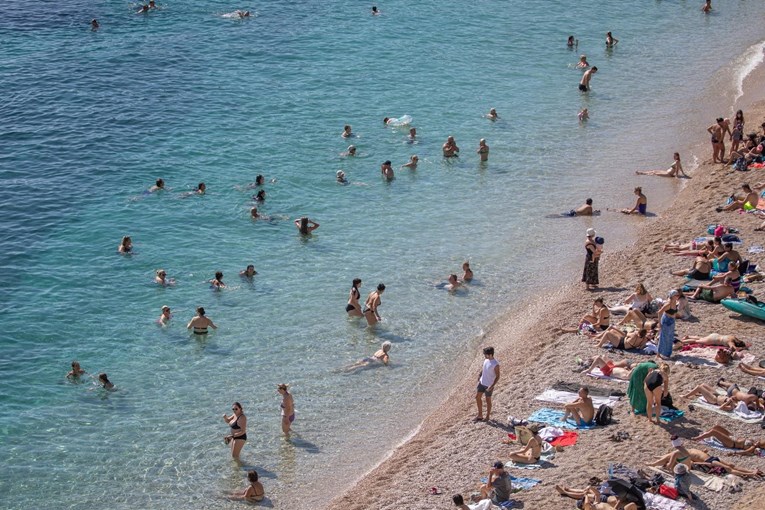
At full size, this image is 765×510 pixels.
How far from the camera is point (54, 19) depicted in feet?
155

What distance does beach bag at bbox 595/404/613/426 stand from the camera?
19078 millimetres

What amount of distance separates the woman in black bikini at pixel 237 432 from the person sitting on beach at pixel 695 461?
314 inches

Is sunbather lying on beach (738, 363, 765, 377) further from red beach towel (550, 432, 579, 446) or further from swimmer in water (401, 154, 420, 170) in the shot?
swimmer in water (401, 154, 420, 170)

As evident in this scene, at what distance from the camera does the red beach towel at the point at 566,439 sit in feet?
61.4

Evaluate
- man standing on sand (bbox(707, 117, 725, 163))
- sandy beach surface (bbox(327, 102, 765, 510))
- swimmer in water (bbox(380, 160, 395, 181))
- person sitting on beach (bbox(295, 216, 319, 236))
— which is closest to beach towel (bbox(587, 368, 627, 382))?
sandy beach surface (bbox(327, 102, 765, 510))

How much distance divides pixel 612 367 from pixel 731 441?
363cm

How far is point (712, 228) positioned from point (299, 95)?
1822cm

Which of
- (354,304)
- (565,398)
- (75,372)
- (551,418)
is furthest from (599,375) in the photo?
(75,372)

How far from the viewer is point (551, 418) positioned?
64.4 ft

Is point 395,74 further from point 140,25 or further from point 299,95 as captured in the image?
point 140,25

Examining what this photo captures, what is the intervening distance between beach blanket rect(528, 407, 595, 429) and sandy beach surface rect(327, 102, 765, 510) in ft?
0.88

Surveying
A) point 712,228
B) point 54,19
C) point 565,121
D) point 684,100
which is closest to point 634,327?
point 712,228

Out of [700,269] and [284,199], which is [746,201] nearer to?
[700,269]

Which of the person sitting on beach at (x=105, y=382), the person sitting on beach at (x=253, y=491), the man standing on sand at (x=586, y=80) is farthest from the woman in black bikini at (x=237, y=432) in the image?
the man standing on sand at (x=586, y=80)
